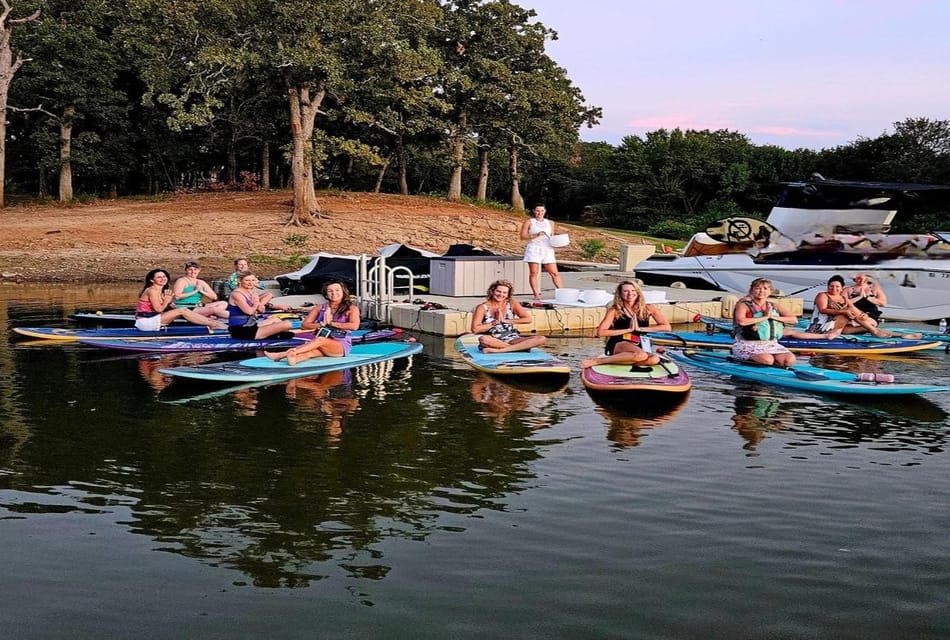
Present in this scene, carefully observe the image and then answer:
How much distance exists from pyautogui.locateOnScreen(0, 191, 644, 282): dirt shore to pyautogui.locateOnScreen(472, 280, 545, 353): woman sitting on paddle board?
20493 millimetres

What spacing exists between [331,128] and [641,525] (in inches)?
1794

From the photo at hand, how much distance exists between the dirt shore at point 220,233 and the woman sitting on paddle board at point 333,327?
2009cm

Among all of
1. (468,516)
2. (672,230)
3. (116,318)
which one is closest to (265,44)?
(116,318)

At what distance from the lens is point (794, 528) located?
711 cm

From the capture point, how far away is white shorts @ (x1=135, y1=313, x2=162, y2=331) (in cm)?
1620

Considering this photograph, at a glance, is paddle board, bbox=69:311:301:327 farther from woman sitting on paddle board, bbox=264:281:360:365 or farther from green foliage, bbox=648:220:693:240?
green foliage, bbox=648:220:693:240

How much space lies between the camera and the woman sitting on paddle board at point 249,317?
1597 cm

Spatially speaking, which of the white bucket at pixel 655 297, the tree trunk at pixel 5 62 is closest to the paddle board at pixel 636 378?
the white bucket at pixel 655 297

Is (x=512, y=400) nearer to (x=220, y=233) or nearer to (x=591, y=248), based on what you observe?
(x=220, y=233)

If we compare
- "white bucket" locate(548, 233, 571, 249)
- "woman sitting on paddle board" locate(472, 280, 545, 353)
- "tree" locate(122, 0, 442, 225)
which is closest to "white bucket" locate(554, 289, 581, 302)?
"white bucket" locate(548, 233, 571, 249)

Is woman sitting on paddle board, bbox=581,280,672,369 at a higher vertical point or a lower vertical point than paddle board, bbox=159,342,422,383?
higher

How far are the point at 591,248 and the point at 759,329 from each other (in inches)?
1075

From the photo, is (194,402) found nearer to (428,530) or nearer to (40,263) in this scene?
(428,530)

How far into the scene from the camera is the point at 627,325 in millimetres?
12695
